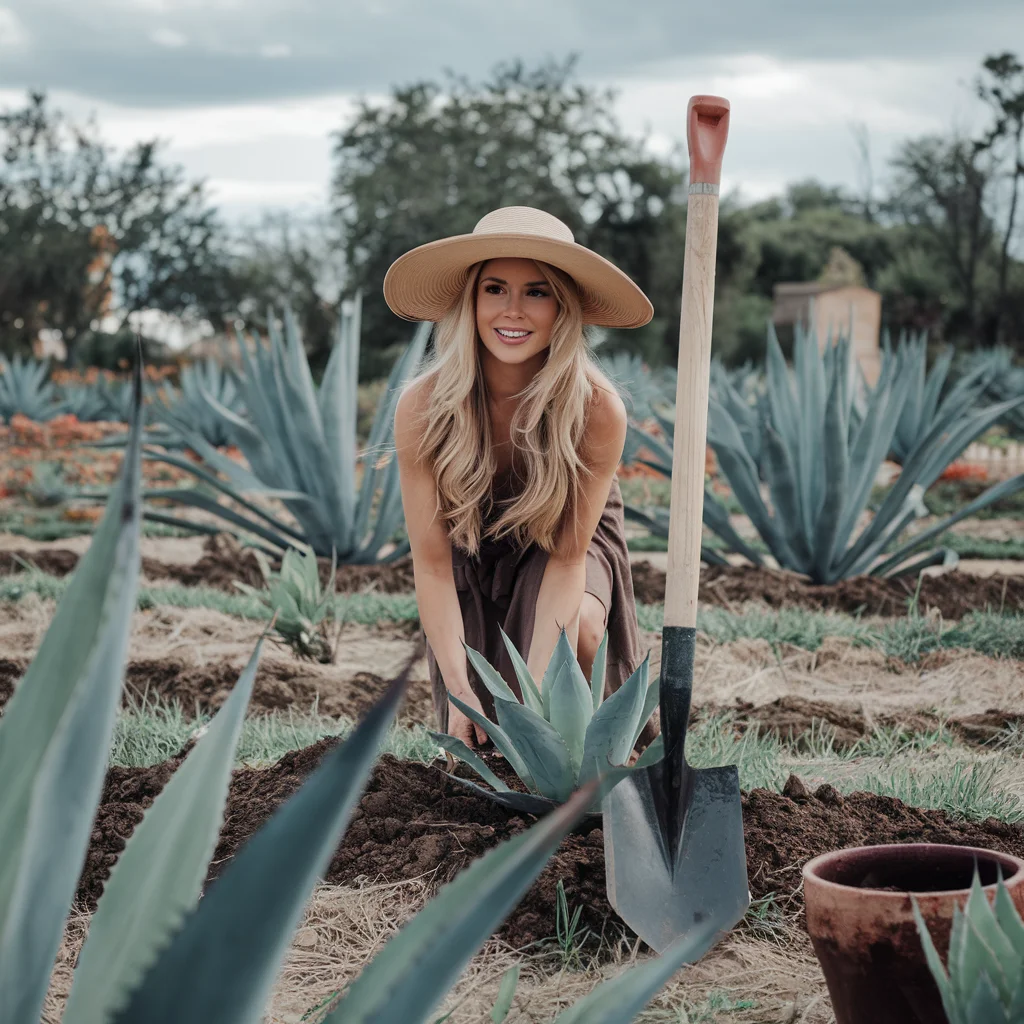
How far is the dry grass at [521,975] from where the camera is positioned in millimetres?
1655

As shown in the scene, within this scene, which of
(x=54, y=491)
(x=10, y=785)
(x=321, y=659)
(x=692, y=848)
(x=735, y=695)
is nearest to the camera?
(x=10, y=785)

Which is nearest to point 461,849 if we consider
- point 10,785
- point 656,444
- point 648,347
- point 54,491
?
point 10,785

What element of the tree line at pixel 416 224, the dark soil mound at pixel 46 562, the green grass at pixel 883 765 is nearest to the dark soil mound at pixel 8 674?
the green grass at pixel 883 765

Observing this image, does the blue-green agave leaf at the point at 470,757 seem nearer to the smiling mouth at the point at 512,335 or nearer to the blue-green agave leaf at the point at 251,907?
the smiling mouth at the point at 512,335

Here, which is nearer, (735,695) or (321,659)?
(735,695)

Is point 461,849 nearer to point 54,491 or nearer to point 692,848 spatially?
point 692,848

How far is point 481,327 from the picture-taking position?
275 centimetres

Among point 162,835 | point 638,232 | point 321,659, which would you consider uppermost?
point 638,232

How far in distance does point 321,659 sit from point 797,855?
226 centimetres

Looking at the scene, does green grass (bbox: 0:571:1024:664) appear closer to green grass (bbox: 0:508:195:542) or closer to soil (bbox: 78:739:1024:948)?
soil (bbox: 78:739:1024:948)

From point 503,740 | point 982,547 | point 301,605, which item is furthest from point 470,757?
point 982,547

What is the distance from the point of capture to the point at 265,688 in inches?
134

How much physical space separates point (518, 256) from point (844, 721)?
144cm

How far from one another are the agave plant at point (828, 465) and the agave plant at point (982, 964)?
11.8 ft
